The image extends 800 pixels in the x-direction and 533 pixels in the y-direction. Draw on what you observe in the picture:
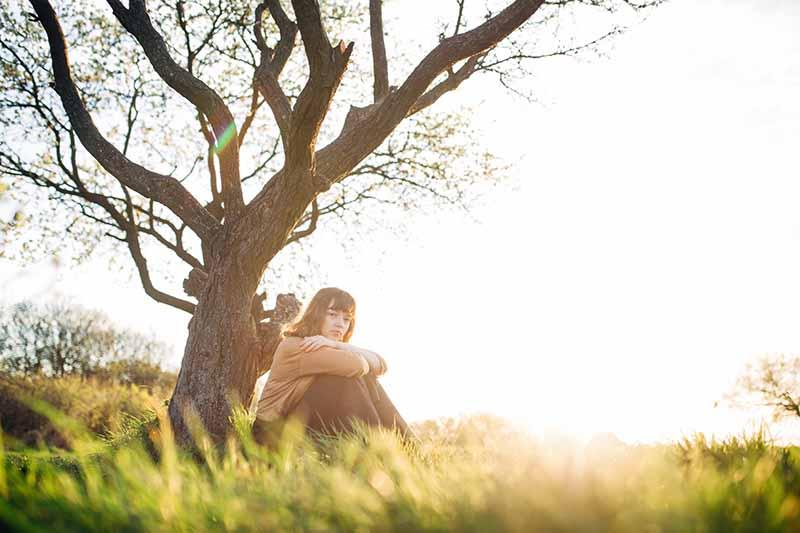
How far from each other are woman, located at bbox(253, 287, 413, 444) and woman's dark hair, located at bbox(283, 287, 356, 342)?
16.7 inches

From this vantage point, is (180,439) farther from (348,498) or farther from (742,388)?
(742,388)

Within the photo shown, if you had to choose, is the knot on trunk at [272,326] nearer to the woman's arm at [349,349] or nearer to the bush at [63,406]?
the woman's arm at [349,349]

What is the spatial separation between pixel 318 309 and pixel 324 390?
1208 millimetres

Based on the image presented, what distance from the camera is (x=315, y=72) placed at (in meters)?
5.93

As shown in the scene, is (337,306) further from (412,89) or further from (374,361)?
(412,89)

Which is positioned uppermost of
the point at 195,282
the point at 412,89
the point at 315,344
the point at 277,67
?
the point at 277,67

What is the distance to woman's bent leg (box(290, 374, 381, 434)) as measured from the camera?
4.80 m

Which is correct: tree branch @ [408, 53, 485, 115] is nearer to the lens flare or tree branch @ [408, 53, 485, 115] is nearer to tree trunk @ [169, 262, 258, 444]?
the lens flare

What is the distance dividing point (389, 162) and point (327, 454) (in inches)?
372

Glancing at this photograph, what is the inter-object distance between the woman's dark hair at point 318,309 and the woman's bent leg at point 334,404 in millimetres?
935

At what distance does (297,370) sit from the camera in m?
5.12

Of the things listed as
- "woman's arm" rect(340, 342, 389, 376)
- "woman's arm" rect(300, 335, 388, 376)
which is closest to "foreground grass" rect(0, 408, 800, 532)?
"woman's arm" rect(300, 335, 388, 376)

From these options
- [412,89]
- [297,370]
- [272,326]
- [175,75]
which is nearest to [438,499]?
[297,370]

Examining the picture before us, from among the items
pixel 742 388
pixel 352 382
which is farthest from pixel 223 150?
pixel 742 388
